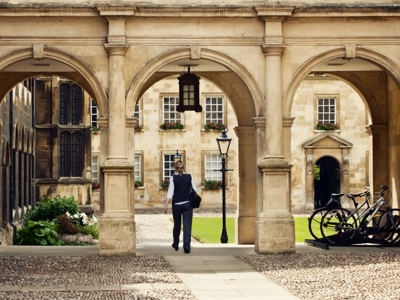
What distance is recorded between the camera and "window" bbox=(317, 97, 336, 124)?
4672 cm

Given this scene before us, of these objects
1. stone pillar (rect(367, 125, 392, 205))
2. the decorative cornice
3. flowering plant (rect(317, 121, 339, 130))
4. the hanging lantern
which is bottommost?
stone pillar (rect(367, 125, 392, 205))

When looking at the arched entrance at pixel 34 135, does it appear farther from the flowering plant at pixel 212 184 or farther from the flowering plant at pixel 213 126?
the flowering plant at pixel 212 184

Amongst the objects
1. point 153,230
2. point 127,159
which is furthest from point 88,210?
point 127,159

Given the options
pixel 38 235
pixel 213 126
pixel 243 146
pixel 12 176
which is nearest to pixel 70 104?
pixel 213 126

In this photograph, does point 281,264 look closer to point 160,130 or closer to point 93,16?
point 93,16

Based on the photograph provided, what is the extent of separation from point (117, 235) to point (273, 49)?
14.4 feet

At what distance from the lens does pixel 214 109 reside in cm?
4706

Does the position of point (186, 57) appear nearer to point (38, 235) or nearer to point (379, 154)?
point (379, 154)

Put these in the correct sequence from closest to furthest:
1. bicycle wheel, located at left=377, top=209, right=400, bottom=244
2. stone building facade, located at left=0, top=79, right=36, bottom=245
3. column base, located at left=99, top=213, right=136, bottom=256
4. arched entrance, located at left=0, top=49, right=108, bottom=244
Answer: column base, located at left=99, top=213, right=136, bottom=256 < arched entrance, located at left=0, top=49, right=108, bottom=244 < bicycle wheel, located at left=377, top=209, right=400, bottom=244 < stone building facade, located at left=0, top=79, right=36, bottom=245

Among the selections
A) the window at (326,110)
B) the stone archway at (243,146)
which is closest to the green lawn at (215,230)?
the stone archway at (243,146)

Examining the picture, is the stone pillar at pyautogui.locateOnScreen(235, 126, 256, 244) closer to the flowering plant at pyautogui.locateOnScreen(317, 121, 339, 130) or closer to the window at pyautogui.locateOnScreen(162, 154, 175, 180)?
the window at pyautogui.locateOnScreen(162, 154, 175, 180)

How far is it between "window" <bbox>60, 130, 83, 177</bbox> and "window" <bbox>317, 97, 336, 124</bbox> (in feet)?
41.2

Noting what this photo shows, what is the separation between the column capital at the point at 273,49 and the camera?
18.1m

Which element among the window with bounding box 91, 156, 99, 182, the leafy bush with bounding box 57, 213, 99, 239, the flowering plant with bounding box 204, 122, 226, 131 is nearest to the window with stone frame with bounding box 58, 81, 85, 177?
the window with bounding box 91, 156, 99, 182
